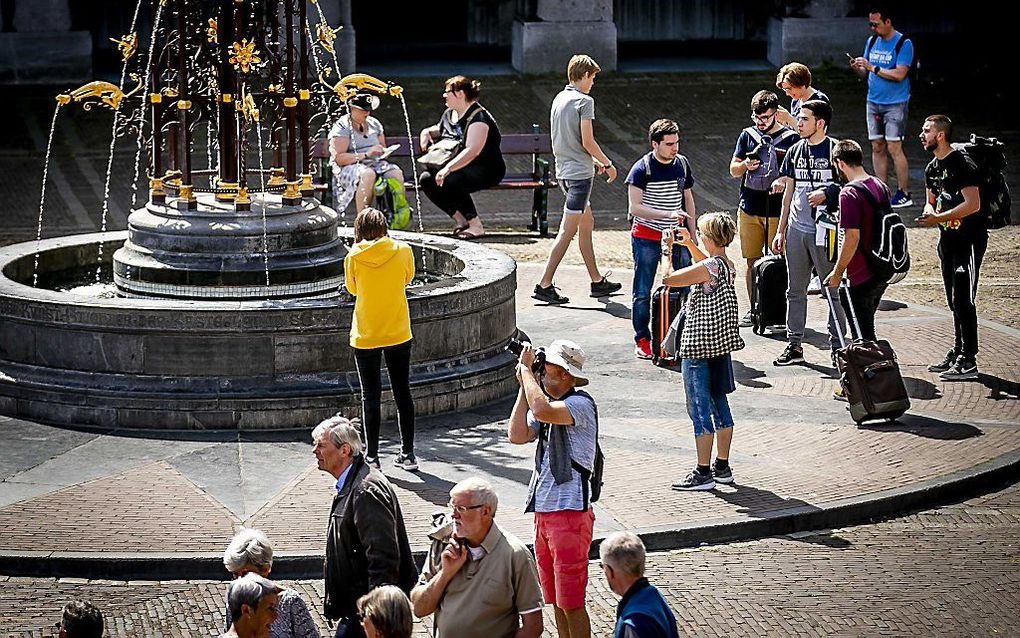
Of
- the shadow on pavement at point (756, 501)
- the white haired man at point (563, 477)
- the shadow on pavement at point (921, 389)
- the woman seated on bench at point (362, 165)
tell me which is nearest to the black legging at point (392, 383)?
the shadow on pavement at point (756, 501)

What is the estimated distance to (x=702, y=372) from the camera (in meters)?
10.5

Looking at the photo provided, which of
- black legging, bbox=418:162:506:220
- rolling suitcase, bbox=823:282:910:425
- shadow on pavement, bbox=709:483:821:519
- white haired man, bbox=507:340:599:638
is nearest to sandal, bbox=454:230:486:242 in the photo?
black legging, bbox=418:162:506:220

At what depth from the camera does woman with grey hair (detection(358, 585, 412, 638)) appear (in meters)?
6.28

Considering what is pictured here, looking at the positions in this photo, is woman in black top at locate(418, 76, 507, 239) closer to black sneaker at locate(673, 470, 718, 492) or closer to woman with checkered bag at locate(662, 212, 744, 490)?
woman with checkered bag at locate(662, 212, 744, 490)

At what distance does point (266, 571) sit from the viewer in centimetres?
693

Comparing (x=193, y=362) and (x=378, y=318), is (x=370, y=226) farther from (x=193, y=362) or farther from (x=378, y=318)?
(x=193, y=362)

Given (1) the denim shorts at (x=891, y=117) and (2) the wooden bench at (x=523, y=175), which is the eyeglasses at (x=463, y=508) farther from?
(1) the denim shorts at (x=891, y=117)

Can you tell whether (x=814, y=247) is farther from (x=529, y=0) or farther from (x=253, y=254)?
(x=529, y=0)

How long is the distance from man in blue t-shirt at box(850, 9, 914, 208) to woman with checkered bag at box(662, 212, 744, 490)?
32.8ft

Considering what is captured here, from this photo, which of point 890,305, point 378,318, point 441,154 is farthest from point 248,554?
point 441,154

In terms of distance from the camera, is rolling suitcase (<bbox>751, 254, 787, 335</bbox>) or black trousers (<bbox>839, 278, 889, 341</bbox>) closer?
black trousers (<bbox>839, 278, 889, 341</bbox>)

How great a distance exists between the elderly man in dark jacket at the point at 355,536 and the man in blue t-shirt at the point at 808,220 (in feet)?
20.2

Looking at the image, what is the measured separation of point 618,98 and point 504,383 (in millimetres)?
14442

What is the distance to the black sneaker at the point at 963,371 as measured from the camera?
13.1 metres
